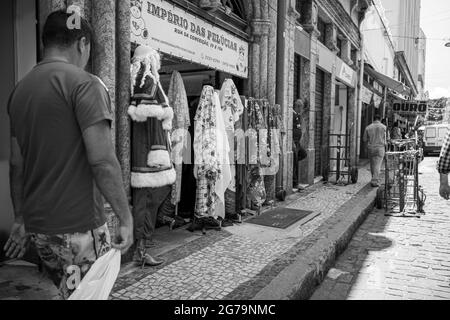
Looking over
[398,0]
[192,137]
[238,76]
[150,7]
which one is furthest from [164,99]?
[398,0]

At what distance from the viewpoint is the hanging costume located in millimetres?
4027

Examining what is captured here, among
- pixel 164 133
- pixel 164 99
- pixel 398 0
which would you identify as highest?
pixel 398 0

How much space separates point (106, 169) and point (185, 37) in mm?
3966

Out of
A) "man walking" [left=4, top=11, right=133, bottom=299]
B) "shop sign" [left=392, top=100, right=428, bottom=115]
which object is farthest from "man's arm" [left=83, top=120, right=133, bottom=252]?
"shop sign" [left=392, top=100, right=428, bottom=115]

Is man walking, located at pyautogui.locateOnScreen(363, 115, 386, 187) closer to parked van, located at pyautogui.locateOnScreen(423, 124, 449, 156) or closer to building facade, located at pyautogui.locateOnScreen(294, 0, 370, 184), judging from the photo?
building facade, located at pyautogui.locateOnScreen(294, 0, 370, 184)

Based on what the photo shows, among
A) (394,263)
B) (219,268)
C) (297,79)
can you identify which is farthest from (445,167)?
(297,79)

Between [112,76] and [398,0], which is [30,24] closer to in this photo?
[112,76]

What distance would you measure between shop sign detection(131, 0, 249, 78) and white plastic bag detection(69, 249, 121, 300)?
3.13 m

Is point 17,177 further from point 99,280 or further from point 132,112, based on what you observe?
point 132,112

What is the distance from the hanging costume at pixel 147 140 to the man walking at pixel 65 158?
202 centimetres

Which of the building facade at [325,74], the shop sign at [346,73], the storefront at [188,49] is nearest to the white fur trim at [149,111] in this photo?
the storefront at [188,49]

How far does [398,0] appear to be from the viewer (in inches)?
1420

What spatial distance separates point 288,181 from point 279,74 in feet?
7.54

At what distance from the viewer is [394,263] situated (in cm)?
Answer: 506
